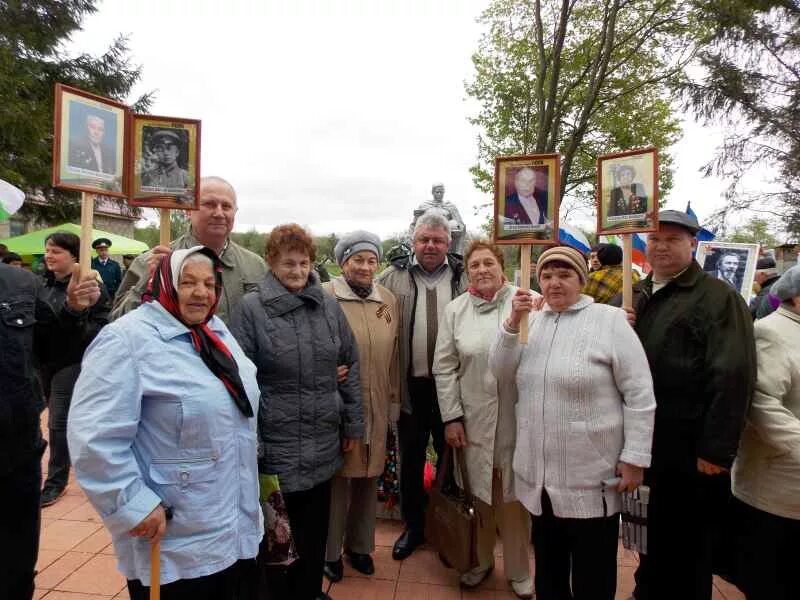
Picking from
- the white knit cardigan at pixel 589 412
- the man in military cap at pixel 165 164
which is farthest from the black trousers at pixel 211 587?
the man in military cap at pixel 165 164

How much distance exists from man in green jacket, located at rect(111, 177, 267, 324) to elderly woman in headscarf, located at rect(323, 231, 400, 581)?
52 cm

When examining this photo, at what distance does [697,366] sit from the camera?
7.84 ft

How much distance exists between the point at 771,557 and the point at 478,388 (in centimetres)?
156

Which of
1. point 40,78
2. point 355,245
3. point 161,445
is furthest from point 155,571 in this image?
point 40,78

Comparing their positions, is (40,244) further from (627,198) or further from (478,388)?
(627,198)

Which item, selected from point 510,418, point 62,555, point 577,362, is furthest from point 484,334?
point 62,555

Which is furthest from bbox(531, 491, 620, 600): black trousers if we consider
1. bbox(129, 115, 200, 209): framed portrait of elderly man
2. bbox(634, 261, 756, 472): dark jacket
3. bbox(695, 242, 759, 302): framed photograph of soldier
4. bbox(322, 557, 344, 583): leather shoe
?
bbox(695, 242, 759, 302): framed photograph of soldier

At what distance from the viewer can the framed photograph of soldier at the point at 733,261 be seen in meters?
4.19

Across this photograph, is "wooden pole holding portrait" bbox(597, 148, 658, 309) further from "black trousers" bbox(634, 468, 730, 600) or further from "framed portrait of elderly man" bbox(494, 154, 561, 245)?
"black trousers" bbox(634, 468, 730, 600)

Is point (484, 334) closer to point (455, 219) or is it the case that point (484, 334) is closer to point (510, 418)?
point (510, 418)

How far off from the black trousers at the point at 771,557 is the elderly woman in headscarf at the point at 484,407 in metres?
1.11

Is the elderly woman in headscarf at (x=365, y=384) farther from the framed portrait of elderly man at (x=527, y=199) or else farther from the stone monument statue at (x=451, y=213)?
the stone monument statue at (x=451, y=213)

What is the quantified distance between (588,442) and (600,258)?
3033 mm

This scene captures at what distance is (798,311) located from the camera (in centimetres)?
235
